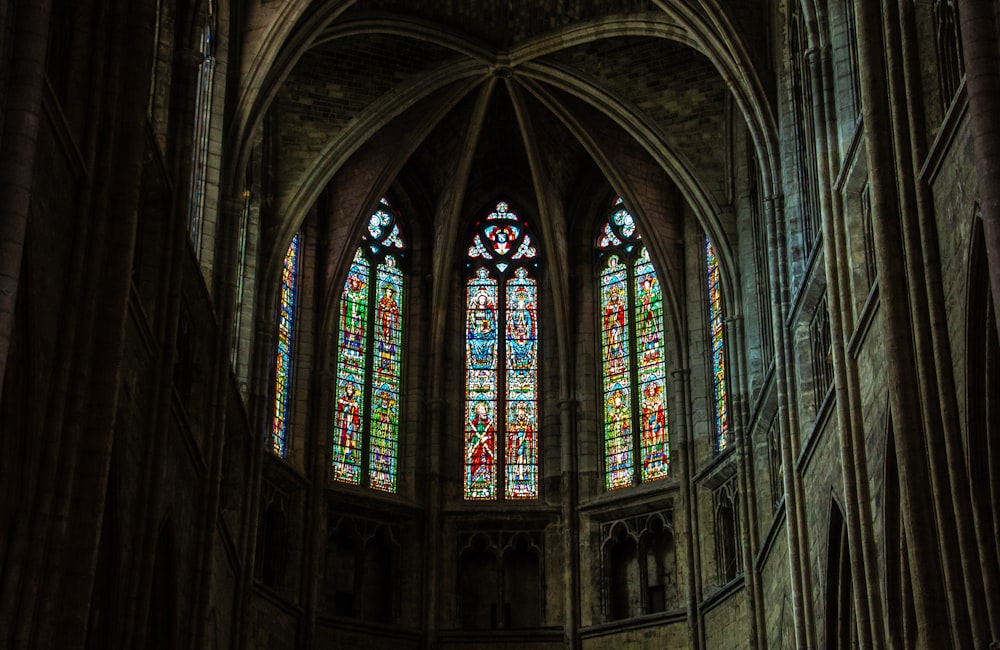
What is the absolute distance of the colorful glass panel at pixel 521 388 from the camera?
1153 inches

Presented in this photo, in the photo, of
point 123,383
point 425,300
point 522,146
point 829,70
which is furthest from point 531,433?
point 123,383

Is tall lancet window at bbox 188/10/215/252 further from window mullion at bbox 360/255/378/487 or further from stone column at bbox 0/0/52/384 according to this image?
stone column at bbox 0/0/52/384

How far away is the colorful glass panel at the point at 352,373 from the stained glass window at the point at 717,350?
231 inches

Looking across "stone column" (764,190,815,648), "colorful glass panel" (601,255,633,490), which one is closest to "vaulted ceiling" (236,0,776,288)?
"colorful glass panel" (601,255,633,490)

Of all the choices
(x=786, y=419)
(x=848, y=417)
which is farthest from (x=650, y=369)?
(x=848, y=417)

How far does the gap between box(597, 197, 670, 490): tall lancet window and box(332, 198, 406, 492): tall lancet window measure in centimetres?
357

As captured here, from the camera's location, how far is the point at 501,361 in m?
30.2

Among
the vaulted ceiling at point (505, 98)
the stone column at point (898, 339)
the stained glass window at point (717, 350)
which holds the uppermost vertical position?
the vaulted ceiling at point (505, 98)

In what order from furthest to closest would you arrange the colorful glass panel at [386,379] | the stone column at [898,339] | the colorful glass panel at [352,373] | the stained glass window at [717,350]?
the colorful glass panel at [386,379]
the colorful glass panel at [352,373]
the stained glass window at [717,350]
the stone column at [898,339]

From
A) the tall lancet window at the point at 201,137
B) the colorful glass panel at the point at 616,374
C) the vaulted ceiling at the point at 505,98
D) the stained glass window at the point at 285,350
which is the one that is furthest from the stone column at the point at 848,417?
the stained glass window at the point at 285,350

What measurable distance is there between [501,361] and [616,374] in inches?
81.3

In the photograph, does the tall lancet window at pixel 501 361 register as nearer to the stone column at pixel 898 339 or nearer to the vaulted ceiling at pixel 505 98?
the vaulted ceiling at pixel 505 98

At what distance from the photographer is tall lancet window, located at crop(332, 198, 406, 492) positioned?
28734mm

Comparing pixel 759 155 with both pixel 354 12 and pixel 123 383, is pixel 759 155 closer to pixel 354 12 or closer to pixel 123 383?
pixel 354 12
